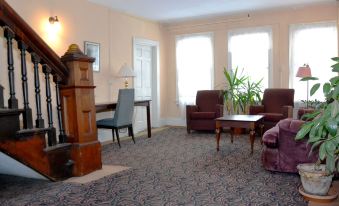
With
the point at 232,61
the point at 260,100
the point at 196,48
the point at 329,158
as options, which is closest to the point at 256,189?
the point at 329,158

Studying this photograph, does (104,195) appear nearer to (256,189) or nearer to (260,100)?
(256,189)

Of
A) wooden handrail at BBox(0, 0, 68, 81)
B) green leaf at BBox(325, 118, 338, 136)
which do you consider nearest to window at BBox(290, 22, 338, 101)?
wooden handrail at BBox(0, 0, 68, 81)

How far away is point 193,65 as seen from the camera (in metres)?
7.44

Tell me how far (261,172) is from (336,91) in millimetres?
2110

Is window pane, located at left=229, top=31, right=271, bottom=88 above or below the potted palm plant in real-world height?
above

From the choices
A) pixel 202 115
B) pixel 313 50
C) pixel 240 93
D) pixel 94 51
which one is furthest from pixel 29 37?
pixel 313 50

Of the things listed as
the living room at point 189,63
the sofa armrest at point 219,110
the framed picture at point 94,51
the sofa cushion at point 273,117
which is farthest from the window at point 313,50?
the framed picture at point 94,51

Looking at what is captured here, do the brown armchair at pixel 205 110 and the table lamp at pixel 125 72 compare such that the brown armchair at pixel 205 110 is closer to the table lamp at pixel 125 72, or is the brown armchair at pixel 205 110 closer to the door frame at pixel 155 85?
the door frame at pixel 155 85

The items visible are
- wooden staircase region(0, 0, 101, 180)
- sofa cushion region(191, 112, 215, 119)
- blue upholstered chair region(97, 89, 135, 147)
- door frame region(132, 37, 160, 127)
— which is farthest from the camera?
door frame region(132, 37, 160, 127)

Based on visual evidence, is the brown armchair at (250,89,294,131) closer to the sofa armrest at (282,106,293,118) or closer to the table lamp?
the sofa armrest at (282,106,293,118)

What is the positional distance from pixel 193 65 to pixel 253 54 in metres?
1.40

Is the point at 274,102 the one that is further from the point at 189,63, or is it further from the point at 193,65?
the point at 189,63

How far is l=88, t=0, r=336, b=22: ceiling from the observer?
5.75 m

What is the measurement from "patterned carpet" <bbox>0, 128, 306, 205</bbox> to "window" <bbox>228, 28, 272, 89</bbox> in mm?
2645
